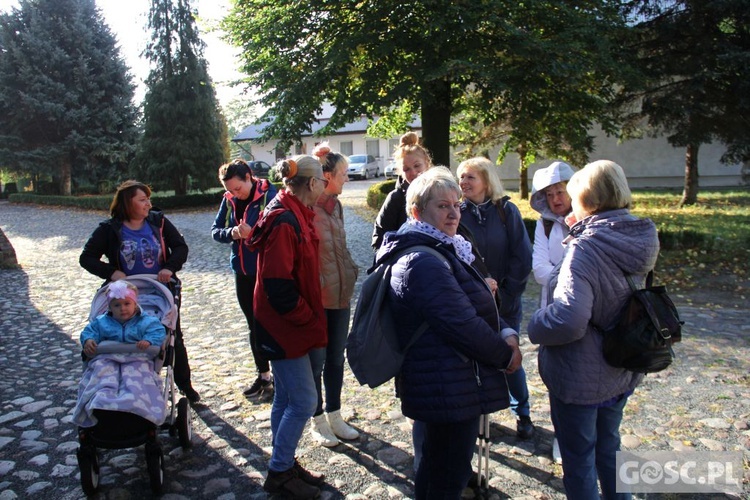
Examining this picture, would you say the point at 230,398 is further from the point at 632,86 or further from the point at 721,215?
the point at 721,215

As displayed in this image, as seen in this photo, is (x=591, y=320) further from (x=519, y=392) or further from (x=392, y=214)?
(x=392, y=214)

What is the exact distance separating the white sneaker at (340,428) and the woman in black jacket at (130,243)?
150 centimetres

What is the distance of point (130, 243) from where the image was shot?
14.9 feet

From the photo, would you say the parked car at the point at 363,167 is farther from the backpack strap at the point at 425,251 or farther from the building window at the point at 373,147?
the backpack strap at the point at 425,251

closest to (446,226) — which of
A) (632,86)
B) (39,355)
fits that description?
(39,355)

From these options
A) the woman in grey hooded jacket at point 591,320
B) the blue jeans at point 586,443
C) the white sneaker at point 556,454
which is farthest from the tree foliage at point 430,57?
the blue jeans at point 586,443

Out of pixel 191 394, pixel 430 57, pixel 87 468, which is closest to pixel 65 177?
pixel 430 57

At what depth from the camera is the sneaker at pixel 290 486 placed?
3.46 meters

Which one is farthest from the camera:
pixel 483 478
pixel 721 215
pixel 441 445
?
pixel 721 215

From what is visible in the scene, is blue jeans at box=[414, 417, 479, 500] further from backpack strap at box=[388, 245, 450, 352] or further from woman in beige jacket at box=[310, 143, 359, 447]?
woman in beige jacket at box=[310, 143, 359, 447]

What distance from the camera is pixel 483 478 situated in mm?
3590

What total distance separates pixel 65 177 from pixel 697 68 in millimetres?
32037

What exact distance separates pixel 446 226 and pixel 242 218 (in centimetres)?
275

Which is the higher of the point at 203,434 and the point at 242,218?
the point at 242,218
